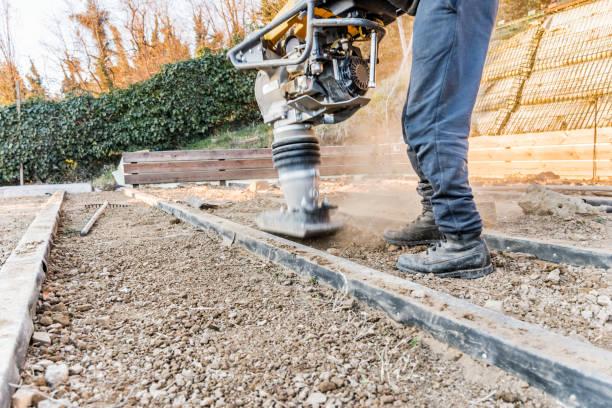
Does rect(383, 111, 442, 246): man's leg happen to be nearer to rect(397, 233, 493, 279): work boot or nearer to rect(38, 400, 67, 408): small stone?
A: rect(397, 233, 493, 279): work boot

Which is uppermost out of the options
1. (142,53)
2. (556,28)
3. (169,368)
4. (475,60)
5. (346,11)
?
(142,53)

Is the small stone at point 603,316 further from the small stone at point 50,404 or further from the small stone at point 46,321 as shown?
the small stone at point 46,321

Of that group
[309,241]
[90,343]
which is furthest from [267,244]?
[90,343]

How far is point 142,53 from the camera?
666 inches

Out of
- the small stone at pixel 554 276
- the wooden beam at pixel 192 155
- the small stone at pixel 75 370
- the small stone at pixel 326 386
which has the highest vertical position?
the wooden beam at pixel 192 155

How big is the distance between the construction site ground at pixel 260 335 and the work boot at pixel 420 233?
0.08 m

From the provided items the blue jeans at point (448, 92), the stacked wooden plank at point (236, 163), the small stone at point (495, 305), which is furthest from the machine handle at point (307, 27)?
the stacked wooden plank at point (236, 163)

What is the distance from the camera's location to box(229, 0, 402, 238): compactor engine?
170 centimetres

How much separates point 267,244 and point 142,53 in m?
18.2

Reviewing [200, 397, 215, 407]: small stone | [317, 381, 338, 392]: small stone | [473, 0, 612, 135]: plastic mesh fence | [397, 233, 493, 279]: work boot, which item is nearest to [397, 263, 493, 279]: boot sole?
[397, 233, 493, 279]: work boot

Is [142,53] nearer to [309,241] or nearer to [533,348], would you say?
[309,241]

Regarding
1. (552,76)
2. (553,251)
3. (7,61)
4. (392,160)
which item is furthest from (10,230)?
(7,61)

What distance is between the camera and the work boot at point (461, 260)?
4.69 feet

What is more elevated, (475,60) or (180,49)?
(180,49)
